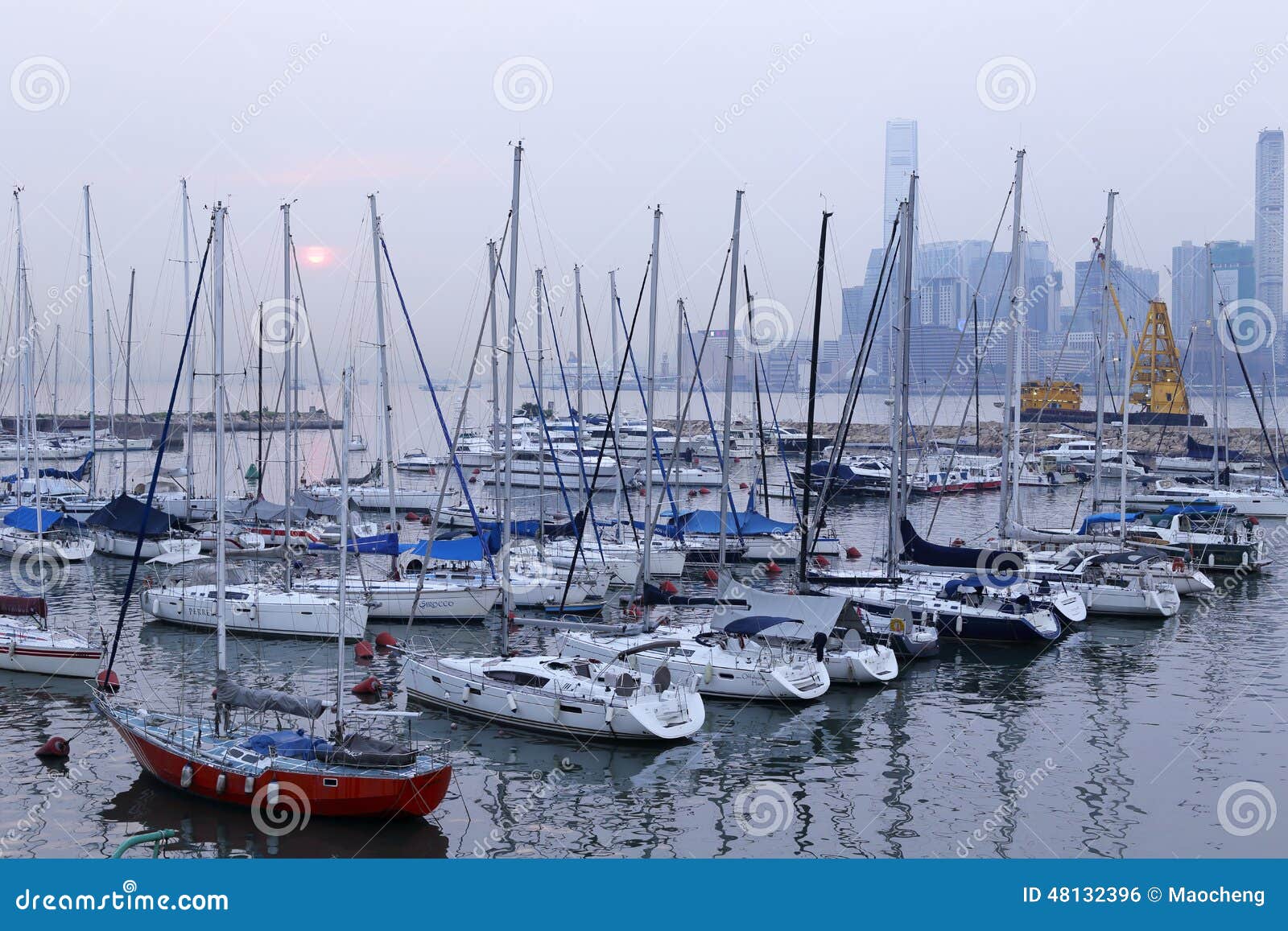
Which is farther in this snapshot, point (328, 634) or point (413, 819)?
point (328, 634)

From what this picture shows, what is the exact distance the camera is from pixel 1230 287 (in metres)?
195

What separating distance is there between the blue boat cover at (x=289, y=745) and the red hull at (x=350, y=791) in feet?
1.48

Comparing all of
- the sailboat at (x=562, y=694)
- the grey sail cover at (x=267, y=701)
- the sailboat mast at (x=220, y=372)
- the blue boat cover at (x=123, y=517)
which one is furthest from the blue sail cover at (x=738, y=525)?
the grey sail cover at (x=267, y=701)

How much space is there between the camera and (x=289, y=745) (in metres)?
18.7

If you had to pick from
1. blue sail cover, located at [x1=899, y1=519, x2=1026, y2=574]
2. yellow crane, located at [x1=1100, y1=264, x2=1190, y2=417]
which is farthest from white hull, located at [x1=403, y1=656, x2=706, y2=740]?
yellow crane, located at [x1=1100, y1=264, x2=1190, y2=417]

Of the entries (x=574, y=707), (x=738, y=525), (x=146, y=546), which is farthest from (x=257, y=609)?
(x=738, y=525)

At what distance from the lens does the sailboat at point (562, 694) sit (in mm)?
22391

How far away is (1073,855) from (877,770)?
4.44 m

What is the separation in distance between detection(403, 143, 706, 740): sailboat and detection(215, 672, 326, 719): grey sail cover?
4529 mm

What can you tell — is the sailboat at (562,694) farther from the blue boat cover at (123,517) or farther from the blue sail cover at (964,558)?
the blue boat cover at (123,517)

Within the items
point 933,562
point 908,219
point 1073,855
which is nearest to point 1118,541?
point 933,562

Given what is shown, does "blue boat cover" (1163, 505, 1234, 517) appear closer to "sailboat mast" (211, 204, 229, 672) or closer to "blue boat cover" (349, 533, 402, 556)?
"blue boat cover" (349, 533, 402, 556)
